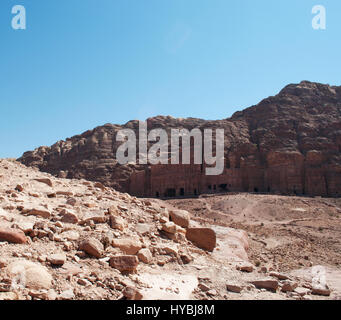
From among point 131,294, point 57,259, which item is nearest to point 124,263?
point 131,294

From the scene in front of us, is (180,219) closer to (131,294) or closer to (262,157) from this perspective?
(131,294)

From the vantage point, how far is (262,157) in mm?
48625

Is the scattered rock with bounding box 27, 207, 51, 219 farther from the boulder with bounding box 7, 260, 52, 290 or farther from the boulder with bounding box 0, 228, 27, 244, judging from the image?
the boulder with bounding box 7, 260, 52, 290

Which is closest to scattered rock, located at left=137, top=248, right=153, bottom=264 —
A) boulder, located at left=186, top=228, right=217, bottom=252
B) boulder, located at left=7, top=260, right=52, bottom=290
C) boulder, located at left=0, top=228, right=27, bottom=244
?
boulder, located at left=7, top=260, right=52, bottom=290

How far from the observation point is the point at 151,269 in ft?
19.6

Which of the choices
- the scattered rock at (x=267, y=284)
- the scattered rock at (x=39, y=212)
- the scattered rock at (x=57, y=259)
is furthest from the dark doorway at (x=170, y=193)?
the scattered rock at (x=57, y=259)

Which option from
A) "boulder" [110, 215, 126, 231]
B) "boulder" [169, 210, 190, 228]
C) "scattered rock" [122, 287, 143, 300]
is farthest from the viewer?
"boulder" [169, 210, 190, 228]

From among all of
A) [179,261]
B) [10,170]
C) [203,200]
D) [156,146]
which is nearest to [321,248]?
[179,261]

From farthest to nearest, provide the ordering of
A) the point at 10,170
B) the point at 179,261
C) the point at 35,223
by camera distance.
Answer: the point at 10,170
the point at 179,261
the point at 35,223

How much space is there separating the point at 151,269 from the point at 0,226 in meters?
2.83

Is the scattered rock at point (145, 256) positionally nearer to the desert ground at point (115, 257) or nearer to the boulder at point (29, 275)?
the desert ground at point (115, 257)

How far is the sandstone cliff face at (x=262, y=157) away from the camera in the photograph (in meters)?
44.7

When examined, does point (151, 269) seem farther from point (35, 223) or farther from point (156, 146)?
point (156, 146)

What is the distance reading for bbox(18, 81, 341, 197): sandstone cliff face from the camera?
4469cm
